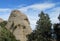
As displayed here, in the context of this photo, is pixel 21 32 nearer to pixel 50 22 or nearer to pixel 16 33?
pixel 16 33

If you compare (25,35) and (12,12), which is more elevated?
(12,12)

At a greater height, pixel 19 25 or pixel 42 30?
pixel 19 25

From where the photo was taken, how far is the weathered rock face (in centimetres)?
6662

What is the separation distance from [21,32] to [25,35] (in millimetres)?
1348

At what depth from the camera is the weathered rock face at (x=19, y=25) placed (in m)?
66.6

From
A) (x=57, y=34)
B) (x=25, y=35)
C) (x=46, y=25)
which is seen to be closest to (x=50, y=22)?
(x=46, y=25)

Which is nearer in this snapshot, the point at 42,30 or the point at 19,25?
the point at 42,30

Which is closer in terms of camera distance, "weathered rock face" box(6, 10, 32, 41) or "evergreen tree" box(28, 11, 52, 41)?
"evergreen tree" box(28, 11, 52, 41)

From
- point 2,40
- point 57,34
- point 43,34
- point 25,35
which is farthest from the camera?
point 25,35

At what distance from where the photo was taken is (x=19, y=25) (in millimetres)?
67188

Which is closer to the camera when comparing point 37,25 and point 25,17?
point 37,25

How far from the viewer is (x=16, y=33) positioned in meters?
67.2

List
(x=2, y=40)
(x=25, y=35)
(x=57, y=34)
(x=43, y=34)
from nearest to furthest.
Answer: (x=2, y=40)
(x=57, y=34)
(x=43, y=34)
(x=25, y=35)

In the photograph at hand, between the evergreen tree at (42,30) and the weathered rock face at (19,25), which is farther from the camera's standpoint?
the weathered rock face at (19,25)
